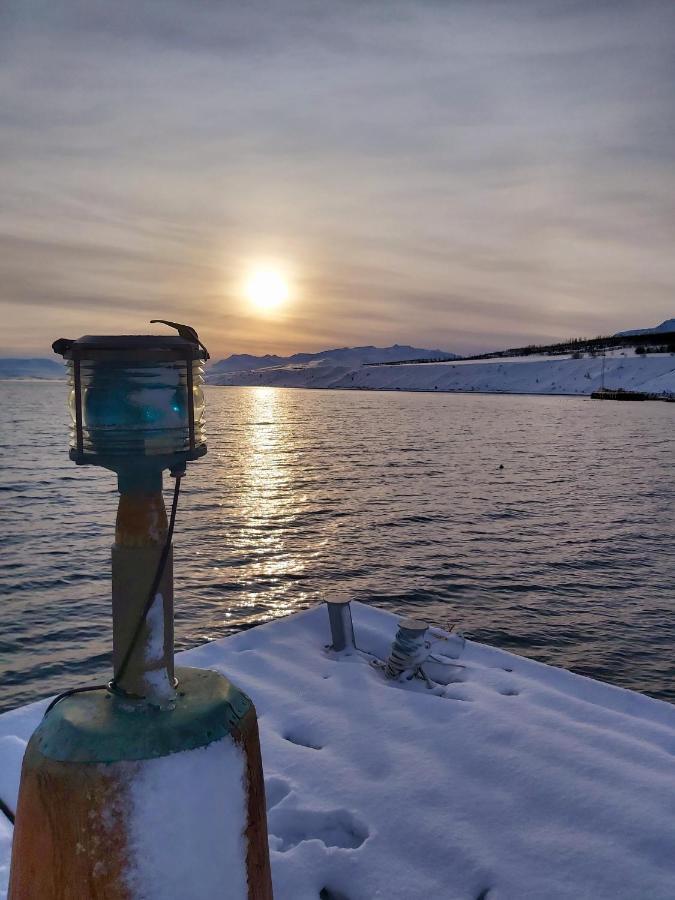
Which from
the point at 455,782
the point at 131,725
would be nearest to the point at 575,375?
the point at 455,782

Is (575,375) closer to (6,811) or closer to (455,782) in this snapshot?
(455,782)

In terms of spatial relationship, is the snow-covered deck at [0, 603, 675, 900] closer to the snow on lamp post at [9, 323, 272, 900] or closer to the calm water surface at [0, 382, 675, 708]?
the snow on lamp post at [9, 323, 272, 900]

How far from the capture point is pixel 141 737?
260 cm

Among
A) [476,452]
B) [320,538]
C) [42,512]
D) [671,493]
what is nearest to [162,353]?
[320,538]

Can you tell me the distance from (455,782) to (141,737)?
3.14 meters

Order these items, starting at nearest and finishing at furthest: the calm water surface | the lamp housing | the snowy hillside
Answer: the lamp housing, the calm water surface, the snowy hillside

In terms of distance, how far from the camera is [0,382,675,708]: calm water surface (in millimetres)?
12195

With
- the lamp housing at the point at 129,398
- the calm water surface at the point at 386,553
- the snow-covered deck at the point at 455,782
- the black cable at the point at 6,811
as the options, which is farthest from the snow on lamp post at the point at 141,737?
the calm water surface at the point at 386,553

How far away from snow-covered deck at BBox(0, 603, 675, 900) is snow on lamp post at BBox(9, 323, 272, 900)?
19 centimetres

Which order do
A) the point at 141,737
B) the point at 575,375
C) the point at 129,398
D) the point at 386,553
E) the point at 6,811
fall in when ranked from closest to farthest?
the point at 141,737 < the point at 129,398 < the point at 6,811 < the point at 386,553 < the point at 575,375

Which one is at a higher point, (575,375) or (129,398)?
(575,375)

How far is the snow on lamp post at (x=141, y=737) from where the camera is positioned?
249 cm

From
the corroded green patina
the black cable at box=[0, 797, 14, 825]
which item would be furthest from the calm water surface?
the corroded green patina

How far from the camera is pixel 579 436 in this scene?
182ft
